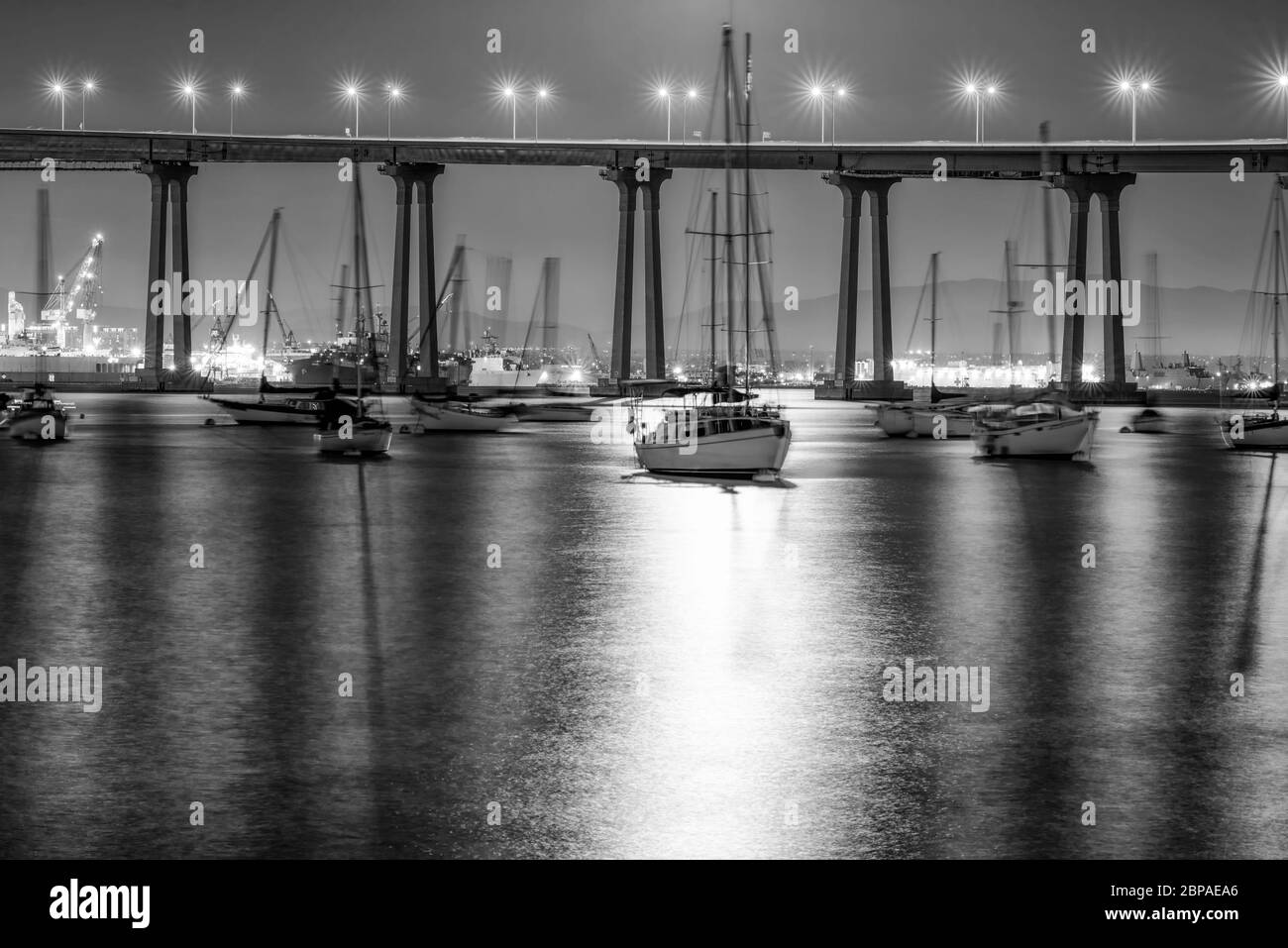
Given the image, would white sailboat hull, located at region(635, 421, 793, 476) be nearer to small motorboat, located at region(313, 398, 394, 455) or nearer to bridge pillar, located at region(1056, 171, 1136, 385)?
small motorboat, located at region(313, 398, 394, 455)

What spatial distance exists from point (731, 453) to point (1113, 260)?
121932 millimetres

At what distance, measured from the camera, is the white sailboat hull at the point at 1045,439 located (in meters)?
54.8

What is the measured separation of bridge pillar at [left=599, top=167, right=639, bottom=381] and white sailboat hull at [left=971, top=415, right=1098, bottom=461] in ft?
320

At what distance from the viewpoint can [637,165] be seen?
484 feet

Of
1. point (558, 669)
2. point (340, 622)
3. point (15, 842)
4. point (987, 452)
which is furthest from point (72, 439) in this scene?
point (15, 842)

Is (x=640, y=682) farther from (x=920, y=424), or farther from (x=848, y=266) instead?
(x=848, y=266)

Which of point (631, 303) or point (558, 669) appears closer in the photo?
point (558, 669)

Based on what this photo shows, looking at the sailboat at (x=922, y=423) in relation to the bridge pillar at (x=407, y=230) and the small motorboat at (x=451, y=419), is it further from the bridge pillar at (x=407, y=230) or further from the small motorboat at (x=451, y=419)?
the bridge pillar at (x=407, y=230)

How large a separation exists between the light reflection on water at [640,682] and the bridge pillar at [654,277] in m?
122

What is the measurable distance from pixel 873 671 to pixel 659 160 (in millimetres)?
→ 144395

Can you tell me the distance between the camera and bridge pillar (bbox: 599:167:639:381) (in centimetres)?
15175

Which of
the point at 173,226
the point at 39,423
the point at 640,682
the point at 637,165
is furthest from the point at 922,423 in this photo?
the point at 173,226

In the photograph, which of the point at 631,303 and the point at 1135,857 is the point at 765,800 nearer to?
the point at 1135,857
